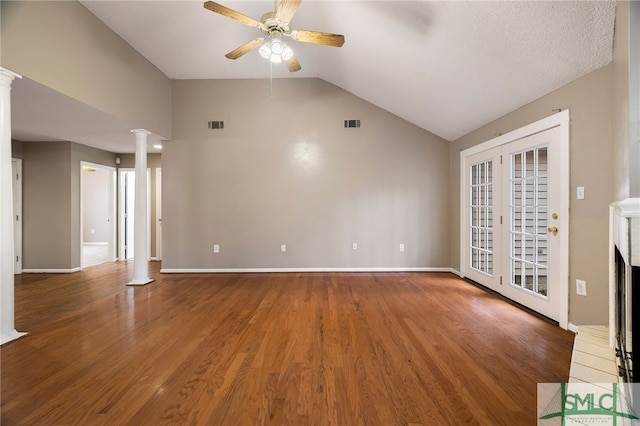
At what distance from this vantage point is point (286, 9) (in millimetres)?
2432

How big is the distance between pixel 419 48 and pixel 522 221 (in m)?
2.39

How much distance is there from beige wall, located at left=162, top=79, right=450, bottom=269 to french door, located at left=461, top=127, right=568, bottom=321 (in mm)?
1031

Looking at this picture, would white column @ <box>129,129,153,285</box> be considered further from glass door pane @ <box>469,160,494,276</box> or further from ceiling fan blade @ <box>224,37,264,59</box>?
glass door pane @ <box>469,160,494,276</box>

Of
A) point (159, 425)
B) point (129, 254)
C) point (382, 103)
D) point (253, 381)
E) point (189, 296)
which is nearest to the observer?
point (159, 425)

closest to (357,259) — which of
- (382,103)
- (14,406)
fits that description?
(382,103)

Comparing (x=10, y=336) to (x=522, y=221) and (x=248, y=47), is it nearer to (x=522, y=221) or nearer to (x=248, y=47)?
(x=248, y=47)

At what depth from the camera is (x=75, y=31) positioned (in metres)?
3.09

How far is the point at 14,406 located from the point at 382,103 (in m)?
5.42

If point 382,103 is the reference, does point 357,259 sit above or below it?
below

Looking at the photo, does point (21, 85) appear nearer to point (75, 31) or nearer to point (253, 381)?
point (75, 31)

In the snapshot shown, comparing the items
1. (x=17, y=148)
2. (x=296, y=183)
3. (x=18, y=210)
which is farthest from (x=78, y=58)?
(x=18, y=210)

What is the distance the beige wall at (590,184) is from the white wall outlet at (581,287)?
35 mm

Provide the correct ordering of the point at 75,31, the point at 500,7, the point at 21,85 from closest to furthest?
the point at 500,7
the point at 21,85
the point at 75,31

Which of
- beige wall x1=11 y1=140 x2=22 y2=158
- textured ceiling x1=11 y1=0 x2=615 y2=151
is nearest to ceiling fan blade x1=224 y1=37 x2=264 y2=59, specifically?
textured ceiling x1=11 y1=0 x2=615 y2=151
